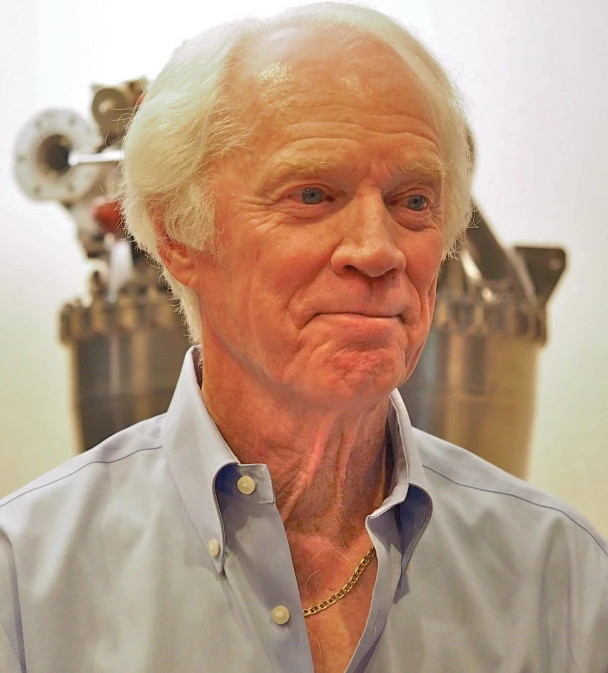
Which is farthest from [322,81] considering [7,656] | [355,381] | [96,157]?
[96,157]

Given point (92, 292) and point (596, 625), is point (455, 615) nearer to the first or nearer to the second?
point (596, 625)

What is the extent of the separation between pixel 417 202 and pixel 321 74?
0.19 m

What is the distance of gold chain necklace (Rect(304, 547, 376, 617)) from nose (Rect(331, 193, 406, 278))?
36cm

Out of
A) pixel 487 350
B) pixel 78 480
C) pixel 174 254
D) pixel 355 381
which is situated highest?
pixel 174 254

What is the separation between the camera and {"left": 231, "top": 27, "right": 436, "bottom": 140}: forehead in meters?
1.00

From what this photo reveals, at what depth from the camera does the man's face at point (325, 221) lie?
38.7 inches

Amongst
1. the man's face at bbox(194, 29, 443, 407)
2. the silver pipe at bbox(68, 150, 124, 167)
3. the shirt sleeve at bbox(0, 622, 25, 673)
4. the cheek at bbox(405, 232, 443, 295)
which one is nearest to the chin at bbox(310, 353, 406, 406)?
the man's face at bbox(194, 29, 443, 407)

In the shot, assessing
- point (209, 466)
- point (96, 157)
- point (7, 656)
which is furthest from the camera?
point (96, 157)

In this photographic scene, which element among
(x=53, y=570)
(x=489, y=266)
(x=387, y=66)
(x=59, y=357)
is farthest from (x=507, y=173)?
(x=53, y=570)

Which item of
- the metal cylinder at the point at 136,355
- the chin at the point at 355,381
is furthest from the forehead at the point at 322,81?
the metal cylinder at the point at 136,355

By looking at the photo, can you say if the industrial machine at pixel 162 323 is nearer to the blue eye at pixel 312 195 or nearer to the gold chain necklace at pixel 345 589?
the gold chain necklace at pixel 345 589

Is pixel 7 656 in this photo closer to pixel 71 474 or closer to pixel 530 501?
pixel 71 474

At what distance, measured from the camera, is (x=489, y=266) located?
1888 mm

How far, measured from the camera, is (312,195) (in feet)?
3.32
